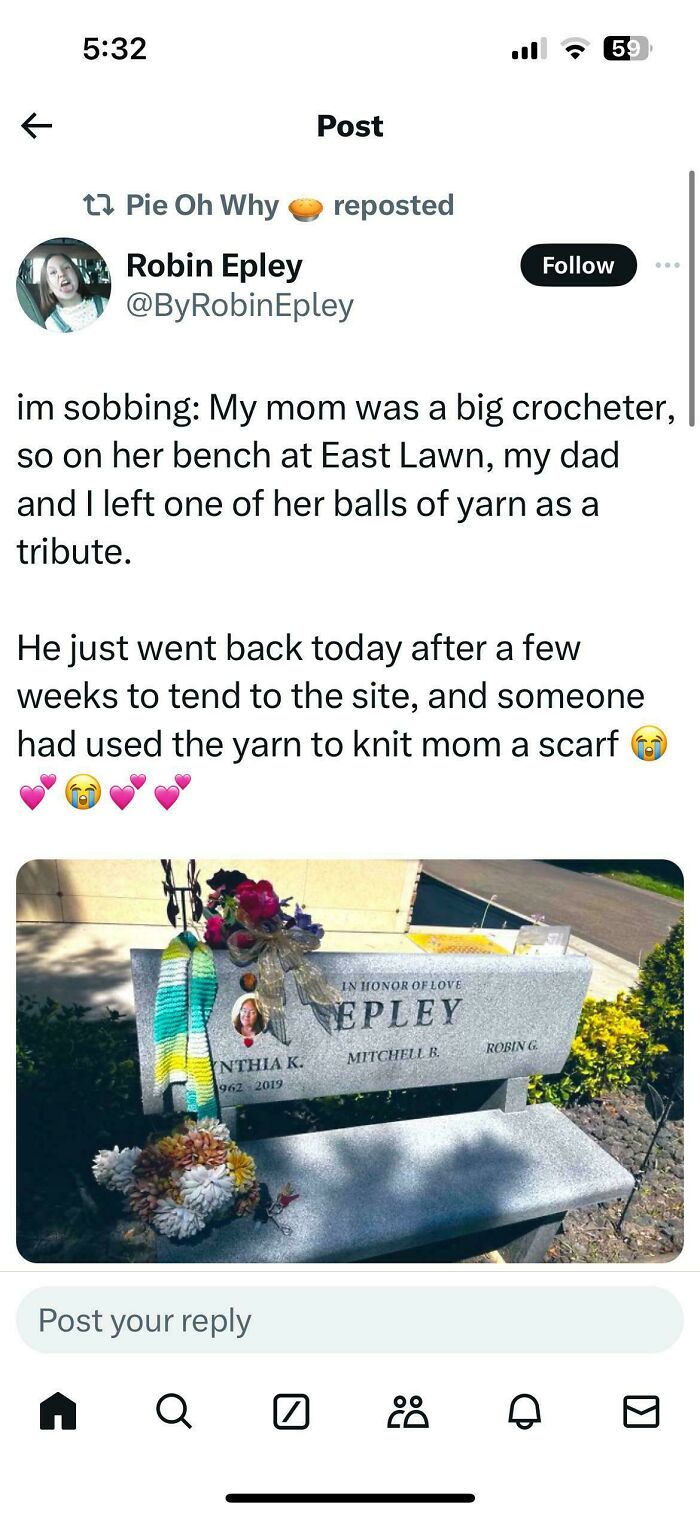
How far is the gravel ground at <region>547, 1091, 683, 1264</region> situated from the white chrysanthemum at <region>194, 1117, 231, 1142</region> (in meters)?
2.18

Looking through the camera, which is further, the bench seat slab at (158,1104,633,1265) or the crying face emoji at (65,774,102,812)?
the bench seat slab at (158,1104,633,1265)

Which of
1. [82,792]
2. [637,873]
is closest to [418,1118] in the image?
[82,792]

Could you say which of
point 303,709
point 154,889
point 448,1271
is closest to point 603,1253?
point 448,1271

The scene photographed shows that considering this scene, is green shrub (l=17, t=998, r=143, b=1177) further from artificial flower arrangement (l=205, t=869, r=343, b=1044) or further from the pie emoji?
the pie emoji

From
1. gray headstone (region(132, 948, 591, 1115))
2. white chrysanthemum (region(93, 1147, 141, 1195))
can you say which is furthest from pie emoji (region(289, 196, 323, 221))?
white chrysanthemum (region(93, 1147, 141, 1195))

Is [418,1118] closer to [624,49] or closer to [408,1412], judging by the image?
[408,1412]

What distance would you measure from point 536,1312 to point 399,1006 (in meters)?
1.78

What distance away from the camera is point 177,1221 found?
4.11 metres

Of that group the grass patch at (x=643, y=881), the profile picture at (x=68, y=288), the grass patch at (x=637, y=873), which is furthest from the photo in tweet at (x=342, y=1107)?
the grass patch at (x=637, y=873)

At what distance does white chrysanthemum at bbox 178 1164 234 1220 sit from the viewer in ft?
13.7

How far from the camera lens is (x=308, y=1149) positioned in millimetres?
4930

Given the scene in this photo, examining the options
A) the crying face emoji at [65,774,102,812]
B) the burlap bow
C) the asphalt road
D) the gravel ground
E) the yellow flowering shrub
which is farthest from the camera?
the asphalt road

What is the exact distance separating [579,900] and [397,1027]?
32.6ft

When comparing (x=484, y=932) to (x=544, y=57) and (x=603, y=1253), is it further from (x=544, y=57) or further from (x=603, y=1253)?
(x=544, y=57)
